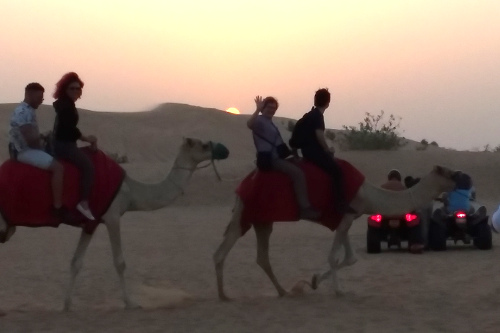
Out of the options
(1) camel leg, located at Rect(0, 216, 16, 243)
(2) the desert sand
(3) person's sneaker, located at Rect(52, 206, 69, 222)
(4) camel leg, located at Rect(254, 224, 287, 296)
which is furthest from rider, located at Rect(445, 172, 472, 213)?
(1) camel leg, located at Rect(0, 216, 16, 243)

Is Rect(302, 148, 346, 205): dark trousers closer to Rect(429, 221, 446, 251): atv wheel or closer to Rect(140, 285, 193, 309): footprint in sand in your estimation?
Rect(140, 285, 193, 309): footprint in sand

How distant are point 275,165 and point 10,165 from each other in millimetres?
3141

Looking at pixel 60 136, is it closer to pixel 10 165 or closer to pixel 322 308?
pixel 10 165

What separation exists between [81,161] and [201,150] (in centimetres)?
167

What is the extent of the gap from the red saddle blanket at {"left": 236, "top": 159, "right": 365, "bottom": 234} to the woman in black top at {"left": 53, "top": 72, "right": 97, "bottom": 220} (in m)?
1.99

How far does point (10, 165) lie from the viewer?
1157 centimetres

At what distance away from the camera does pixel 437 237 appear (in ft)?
60.2

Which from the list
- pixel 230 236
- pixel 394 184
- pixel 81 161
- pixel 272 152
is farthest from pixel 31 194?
pixel 394 184

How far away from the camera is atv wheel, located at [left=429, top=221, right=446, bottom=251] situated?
18281mm

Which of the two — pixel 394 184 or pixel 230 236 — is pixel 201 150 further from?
pixel 394 184

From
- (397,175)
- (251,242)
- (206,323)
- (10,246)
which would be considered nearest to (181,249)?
(251,242)

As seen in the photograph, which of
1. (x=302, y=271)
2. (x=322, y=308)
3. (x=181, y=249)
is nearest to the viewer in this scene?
(x=322, y=308)

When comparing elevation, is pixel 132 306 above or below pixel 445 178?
below

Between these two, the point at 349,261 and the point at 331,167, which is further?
the point at 349,261
